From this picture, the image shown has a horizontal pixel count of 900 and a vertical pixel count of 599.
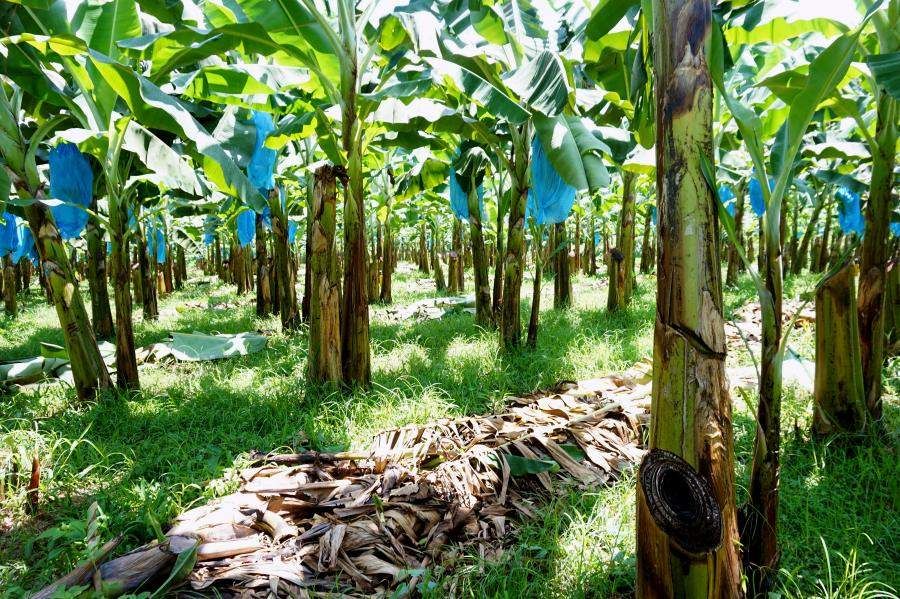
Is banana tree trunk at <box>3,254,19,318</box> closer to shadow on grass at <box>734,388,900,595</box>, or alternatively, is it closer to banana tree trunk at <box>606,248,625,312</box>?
banana tree trunk at <box>606,248,625,312</box>

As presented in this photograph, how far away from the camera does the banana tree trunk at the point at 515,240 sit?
4.75 m

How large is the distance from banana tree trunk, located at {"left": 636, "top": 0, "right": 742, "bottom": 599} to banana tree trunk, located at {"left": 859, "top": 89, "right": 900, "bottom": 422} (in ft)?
7.01

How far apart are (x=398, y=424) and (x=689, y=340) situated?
2.42m

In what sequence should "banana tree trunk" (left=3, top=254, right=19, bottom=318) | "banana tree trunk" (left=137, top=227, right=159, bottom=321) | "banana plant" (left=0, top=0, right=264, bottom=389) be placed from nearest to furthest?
"banana plant" (left=0, top=0, right=264, bottom=389) < "banana tree trunk" (left=137, top=227, right=159, bottom=321) < "banana tree trunk" (left=3, top=254, right=19, bottom=318)

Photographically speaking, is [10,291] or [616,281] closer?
[616,281]

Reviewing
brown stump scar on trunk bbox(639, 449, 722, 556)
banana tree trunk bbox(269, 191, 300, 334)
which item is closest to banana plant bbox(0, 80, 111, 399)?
banana tree trunk bbox(269, 191, 300, 334)

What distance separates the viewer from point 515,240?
4844 millimetres

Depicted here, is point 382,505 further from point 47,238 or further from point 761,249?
point 761,249

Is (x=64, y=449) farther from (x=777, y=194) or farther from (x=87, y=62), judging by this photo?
(x=777, y=194)

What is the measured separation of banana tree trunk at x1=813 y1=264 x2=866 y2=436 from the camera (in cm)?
252

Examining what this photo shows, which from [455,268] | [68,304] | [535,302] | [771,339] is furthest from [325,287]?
[455,268]

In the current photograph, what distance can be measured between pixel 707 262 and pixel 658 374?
32cm

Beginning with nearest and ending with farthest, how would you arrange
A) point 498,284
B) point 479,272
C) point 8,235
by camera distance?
point 498,284
point 479,272
point 8,235

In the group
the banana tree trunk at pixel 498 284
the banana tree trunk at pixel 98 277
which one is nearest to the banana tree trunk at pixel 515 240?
the banana tree trunk at pixel 498 284
